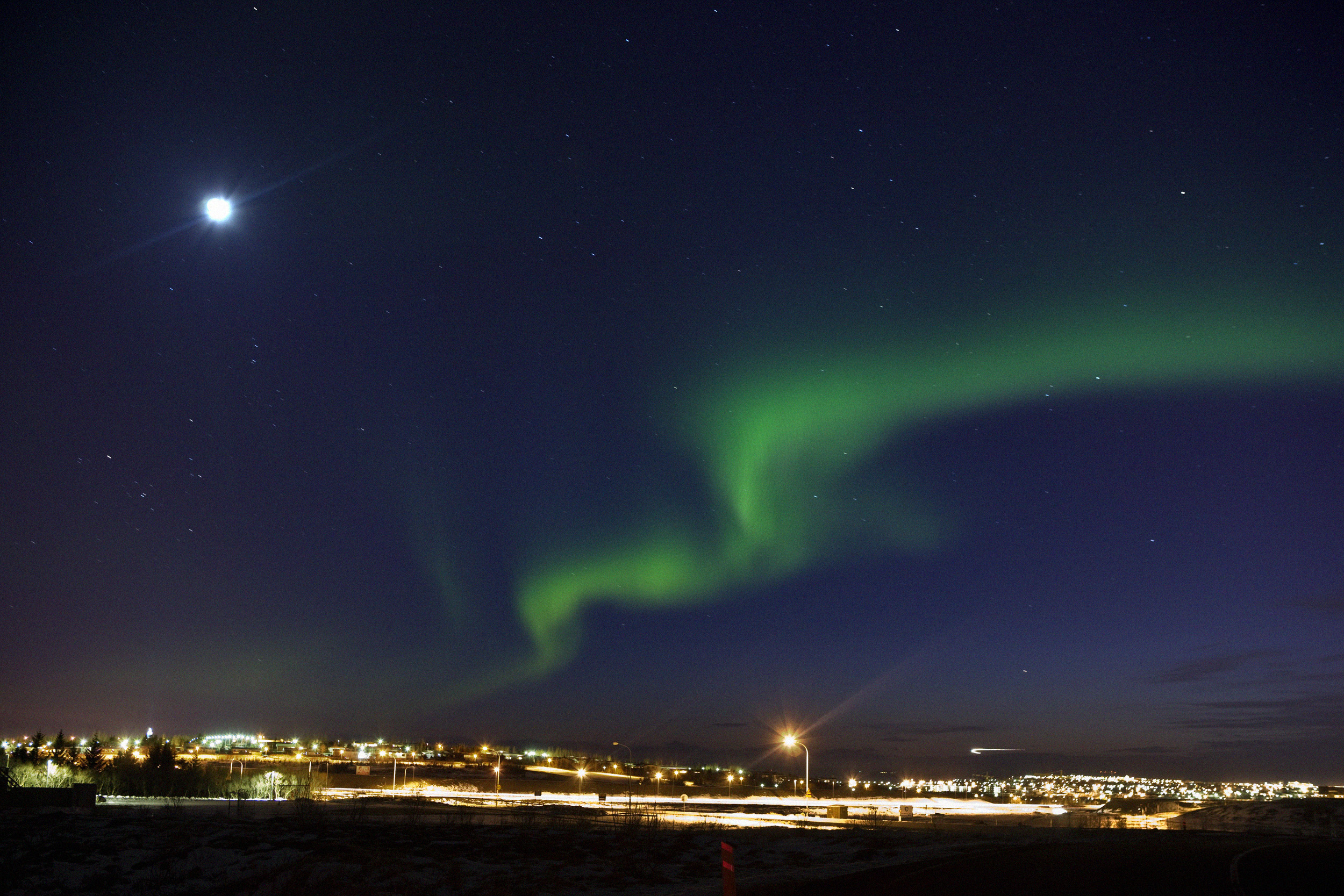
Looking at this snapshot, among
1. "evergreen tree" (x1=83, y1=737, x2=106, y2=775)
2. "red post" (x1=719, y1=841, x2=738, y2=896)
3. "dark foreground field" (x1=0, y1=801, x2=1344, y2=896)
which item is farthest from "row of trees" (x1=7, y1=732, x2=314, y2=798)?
"red post" (x1=719, y1=841, x2=738, y2=896)

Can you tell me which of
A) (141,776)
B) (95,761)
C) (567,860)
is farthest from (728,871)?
(95,761)

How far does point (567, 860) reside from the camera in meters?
29.8

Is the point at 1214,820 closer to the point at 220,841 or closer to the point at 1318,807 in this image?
the point at 1318,807

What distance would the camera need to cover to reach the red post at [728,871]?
571 inches

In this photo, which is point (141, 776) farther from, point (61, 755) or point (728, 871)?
point (728, 871)

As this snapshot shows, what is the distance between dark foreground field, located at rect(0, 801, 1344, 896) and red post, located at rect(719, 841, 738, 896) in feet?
15.7

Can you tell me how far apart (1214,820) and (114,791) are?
290 ft

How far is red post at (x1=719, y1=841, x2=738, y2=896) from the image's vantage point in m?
14.5

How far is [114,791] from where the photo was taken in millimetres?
58406

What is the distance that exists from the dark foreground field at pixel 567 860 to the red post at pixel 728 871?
478 cm

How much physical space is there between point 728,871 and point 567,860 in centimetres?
1635

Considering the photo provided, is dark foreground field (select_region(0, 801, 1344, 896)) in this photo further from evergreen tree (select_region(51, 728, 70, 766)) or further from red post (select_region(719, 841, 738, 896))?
evergreen tree (select_region(51, 728, 70, 766))

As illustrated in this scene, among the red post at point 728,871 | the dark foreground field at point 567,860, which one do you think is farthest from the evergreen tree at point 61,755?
the red post at point 728,871

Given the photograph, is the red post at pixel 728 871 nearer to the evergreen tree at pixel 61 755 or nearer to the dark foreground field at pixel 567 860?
the dark foreground field at pixel 567 860
